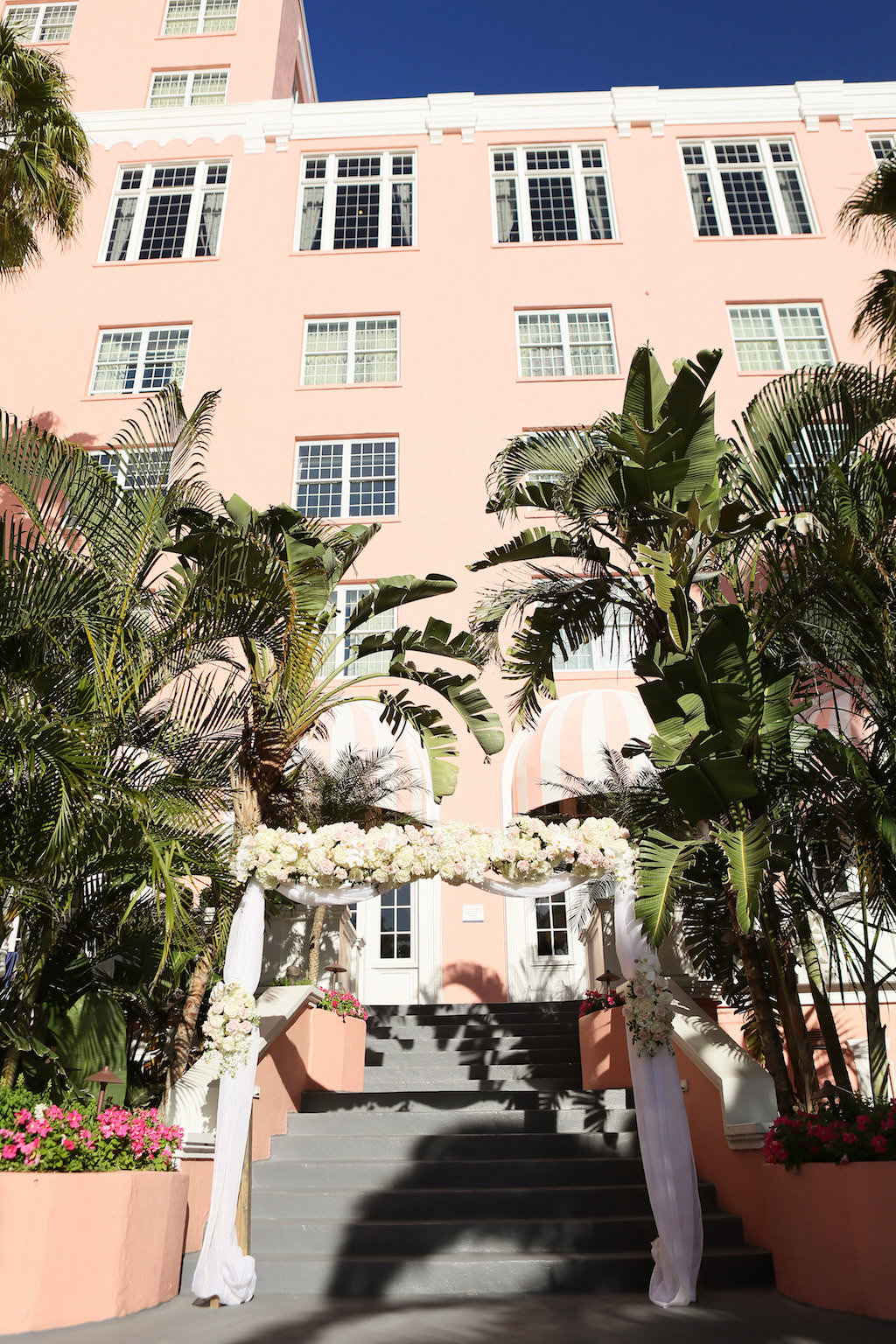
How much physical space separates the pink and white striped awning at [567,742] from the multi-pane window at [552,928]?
1675 millimetres

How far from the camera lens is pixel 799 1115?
707 centimetres

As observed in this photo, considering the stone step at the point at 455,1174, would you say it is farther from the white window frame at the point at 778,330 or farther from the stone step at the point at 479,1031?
the white window frame at the point at 778,330

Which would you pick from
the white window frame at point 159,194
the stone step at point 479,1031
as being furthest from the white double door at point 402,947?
the white window frame at point 159,194

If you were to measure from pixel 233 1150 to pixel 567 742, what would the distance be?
8.89 metres

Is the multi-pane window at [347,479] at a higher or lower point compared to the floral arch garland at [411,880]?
higher

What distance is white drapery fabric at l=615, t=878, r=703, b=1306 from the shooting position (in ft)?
22.4

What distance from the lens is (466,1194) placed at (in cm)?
811

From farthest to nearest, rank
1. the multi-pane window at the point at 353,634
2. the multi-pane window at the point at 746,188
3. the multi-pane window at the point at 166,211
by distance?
the multi-pane window at the point at 166,211, the multi-pane window at the point at 746,188, the multi-pane window at the point at 353,634

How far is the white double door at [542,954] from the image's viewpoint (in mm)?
15359

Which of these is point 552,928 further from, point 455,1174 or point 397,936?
point 455,1174

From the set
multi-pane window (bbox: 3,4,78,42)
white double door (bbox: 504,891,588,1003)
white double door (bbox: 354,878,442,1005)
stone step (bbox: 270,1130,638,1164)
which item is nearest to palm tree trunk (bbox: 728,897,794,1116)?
stone step (bbox: 270,1130,638,1164)

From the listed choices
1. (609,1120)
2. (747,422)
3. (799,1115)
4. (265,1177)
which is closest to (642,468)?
(747,422)

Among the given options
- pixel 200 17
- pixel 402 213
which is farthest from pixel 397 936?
pixel 200 17

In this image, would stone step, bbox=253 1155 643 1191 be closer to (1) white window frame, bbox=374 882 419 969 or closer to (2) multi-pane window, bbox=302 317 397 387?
(1) white window frame, bbox=374 882 419 969
